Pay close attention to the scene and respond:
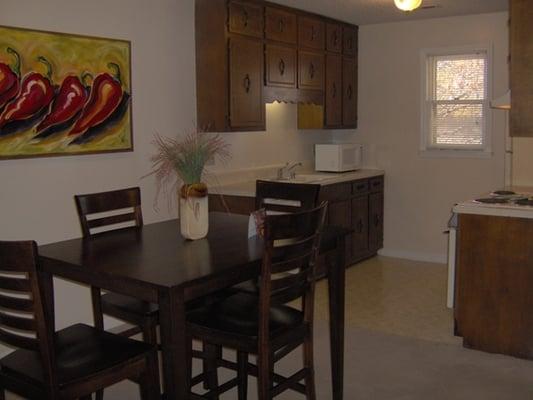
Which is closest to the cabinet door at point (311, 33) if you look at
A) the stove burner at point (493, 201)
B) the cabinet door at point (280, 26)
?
the cabinet door at point (280, 26)

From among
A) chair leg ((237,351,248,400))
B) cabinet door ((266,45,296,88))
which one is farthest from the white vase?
cabinet door ((266,45,296,88))

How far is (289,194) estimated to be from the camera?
344cm

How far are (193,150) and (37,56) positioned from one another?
54.0 inches

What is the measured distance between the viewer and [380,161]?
21.0 ft

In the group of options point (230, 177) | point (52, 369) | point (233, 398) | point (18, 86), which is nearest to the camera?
point (52, 369)

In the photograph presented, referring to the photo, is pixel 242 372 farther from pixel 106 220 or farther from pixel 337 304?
pixel 106 220

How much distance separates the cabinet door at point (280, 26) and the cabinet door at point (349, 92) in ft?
3.18

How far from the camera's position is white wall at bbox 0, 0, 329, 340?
3.61 m

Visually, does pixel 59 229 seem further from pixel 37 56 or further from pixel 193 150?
pixel 193 150

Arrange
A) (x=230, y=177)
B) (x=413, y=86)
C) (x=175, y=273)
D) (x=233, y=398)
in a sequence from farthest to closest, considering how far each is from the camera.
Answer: (x=413, y=86)
(x=230, y=177)
(x=233, y=398)
(x=175, y=273)

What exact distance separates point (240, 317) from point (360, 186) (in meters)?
3.45

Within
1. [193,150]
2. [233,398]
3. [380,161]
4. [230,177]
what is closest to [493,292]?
[233,398]

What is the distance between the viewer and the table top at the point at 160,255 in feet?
7.51

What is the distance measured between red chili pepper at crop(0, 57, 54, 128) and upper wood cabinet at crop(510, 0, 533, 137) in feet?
8.75
